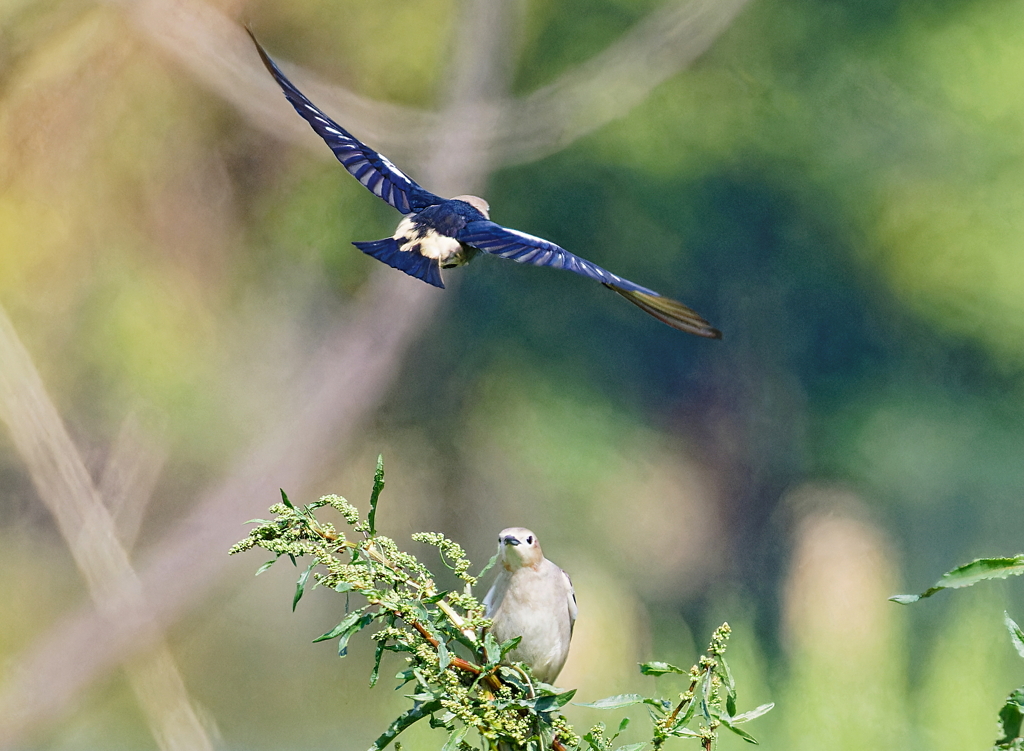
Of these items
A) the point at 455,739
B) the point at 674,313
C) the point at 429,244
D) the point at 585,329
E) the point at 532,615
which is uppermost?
the point at 585,329

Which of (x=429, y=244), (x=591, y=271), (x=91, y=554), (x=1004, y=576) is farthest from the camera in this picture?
(x=91, y=554)

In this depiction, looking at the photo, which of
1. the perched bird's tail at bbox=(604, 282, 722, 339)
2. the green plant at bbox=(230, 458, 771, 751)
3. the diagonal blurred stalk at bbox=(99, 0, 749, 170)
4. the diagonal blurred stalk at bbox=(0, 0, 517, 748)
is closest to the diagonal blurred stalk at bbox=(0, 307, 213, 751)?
the diagonal blurred stalk at bbox=(0, 0, 517, 748)

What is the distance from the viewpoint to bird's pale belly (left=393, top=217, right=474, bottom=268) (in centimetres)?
83

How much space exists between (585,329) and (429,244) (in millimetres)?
683

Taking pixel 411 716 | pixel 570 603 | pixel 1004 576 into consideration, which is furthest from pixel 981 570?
pixel 570 603

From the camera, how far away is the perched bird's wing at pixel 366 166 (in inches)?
36.2

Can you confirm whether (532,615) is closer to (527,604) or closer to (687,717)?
(527,604)

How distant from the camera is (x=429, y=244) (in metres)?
0.84

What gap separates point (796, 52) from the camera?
1.54 meters

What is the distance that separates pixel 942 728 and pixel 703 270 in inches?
28.2

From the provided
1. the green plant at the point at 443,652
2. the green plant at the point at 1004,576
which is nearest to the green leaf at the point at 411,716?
the green plant at the point at 443,652

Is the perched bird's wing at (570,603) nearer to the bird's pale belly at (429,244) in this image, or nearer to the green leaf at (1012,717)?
the bird's pale belly at (429,244)

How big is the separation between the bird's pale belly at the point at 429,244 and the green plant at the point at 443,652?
0.43 m

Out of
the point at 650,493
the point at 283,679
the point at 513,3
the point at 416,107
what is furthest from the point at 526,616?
the point at 513,3
